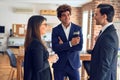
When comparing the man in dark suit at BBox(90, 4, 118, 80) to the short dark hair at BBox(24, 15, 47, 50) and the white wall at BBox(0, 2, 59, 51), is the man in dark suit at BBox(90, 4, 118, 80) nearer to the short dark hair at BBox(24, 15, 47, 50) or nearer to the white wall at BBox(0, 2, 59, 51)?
the short dark hair at BBox(24, 15, 47, 50)

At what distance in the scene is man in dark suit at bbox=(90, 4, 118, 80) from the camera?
2242 millimetres

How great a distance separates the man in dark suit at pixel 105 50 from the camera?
2.24 m

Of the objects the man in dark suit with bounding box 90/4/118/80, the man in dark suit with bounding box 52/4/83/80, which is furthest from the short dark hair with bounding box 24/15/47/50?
the man in dark suit with bounding box 90/4/118/80

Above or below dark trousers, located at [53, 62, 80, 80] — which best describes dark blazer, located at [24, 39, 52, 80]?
above

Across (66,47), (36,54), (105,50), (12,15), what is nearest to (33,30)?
(36,54)

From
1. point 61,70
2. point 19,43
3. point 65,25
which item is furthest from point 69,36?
point 19,43

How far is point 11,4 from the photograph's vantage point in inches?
438

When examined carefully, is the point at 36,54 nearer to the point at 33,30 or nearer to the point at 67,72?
the point at 33,30

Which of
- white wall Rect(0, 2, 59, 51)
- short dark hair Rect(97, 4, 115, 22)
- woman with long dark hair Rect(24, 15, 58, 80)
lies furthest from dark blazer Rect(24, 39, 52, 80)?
white wall Rect(0, 2, 59, 51)

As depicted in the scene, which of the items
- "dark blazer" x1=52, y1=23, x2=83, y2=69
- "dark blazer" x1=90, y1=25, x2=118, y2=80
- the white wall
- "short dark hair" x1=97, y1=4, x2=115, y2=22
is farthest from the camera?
the white wall

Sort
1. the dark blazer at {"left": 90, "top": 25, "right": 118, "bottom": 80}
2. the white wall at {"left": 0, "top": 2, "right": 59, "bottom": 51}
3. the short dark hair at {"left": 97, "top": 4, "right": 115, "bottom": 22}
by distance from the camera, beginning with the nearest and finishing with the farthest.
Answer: the dark blazer at {"left": 90, "top": 25, "right": 118, "bottom": 80}
the short dark hair at {"left": 97, "top": 4, "right": 115, "bottom": 22}
the white wall at {"left": 0, "top": 2, "right": 59, "bottom": 51}

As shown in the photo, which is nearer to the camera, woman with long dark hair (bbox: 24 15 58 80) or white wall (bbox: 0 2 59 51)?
woman with long dark hair (bbox: 24 15 58 80)

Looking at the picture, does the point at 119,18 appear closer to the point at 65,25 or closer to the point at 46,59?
the point at 65,25

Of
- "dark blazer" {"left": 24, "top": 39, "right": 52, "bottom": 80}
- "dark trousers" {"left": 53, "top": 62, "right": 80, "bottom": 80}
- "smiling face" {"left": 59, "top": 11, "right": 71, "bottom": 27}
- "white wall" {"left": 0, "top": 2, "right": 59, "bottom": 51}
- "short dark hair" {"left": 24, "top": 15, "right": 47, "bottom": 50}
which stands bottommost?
"dark trousers" {"left": 53, "top": 62, "right": 80, "bottom": 80}
